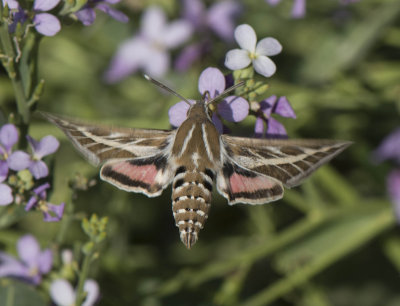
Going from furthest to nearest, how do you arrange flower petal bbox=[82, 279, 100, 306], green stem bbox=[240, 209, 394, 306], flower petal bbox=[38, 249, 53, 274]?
green stem bbox=[240, 209, 394, 306], flower petal bbox=[38, 249, 53, 274], flower petal bbox=[82, 279, 100, 306]

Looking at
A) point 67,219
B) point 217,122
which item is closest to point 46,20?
point 217,122

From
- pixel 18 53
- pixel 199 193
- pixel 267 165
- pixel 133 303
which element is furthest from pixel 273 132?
pixel 133 303

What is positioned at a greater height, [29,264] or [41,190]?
[41,190]

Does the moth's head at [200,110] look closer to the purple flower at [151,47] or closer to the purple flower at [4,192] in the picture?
the purple flower at [4,192]

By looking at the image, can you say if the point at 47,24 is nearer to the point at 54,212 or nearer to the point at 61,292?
the point at 54,212

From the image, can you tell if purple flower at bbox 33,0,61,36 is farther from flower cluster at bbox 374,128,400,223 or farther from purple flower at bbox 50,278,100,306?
flower cluster at bbox 374,128,400,223

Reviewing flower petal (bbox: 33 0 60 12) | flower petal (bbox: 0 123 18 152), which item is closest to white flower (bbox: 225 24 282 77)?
flower petal (bbox: 33 0 60 12)
